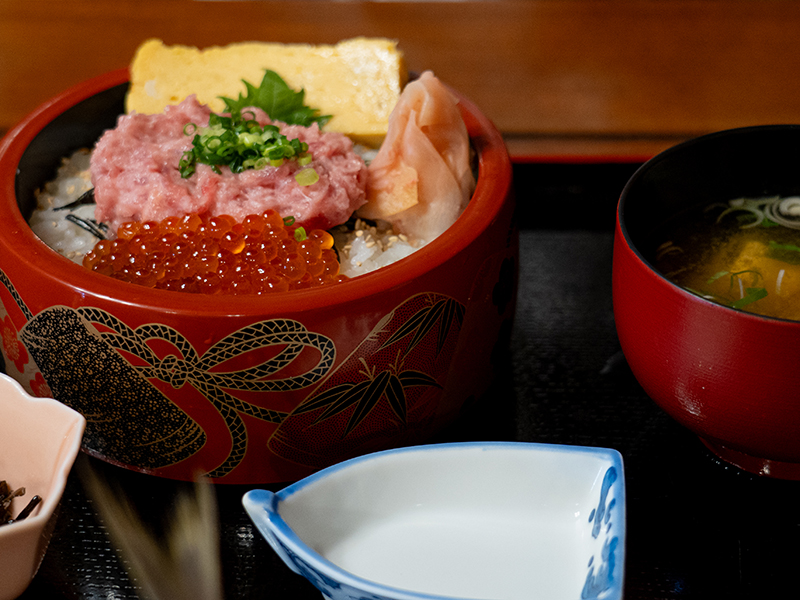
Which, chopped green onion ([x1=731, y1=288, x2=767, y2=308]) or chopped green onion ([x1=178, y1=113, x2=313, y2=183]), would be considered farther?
chopped green onion ([x1=178, y1=113, x2=313, y2=183])

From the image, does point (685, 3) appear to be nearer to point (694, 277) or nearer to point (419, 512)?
point (694, 277)

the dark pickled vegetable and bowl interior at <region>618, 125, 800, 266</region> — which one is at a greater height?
bowl interior at <region>618, 125, 800, 266</region>

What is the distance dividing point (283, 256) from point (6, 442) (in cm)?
43

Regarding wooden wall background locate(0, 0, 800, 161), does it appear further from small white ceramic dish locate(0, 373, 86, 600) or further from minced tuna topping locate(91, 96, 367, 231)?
small white ceramic dish locate(0, 373, 86, 600)

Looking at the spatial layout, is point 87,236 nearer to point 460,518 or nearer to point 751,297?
point 460,518

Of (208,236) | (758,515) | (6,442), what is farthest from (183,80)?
(758,515)

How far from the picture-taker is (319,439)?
41.8 inches

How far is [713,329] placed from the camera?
90 cm

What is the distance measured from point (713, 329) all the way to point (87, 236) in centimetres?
97

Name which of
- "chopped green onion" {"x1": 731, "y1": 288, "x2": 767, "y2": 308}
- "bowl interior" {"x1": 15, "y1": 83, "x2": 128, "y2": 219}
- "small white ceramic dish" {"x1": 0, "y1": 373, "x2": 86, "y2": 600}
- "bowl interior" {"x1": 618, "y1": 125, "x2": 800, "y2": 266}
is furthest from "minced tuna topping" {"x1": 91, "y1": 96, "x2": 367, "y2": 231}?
"chopped green onion" {"x1": 731, "y1": 288, "x2": 767, "y2": 308}

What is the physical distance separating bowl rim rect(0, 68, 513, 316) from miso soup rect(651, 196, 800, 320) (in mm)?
272

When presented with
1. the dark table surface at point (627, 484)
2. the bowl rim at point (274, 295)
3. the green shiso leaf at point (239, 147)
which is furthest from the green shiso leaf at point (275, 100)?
the dark table surface at point (627, 484)

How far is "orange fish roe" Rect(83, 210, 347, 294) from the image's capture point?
1065mm

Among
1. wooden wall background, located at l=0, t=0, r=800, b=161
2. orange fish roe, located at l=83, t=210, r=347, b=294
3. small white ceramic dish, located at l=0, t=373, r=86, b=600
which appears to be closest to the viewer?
small white ceramic dish, located at l=0, t=373, r=86, b=600
